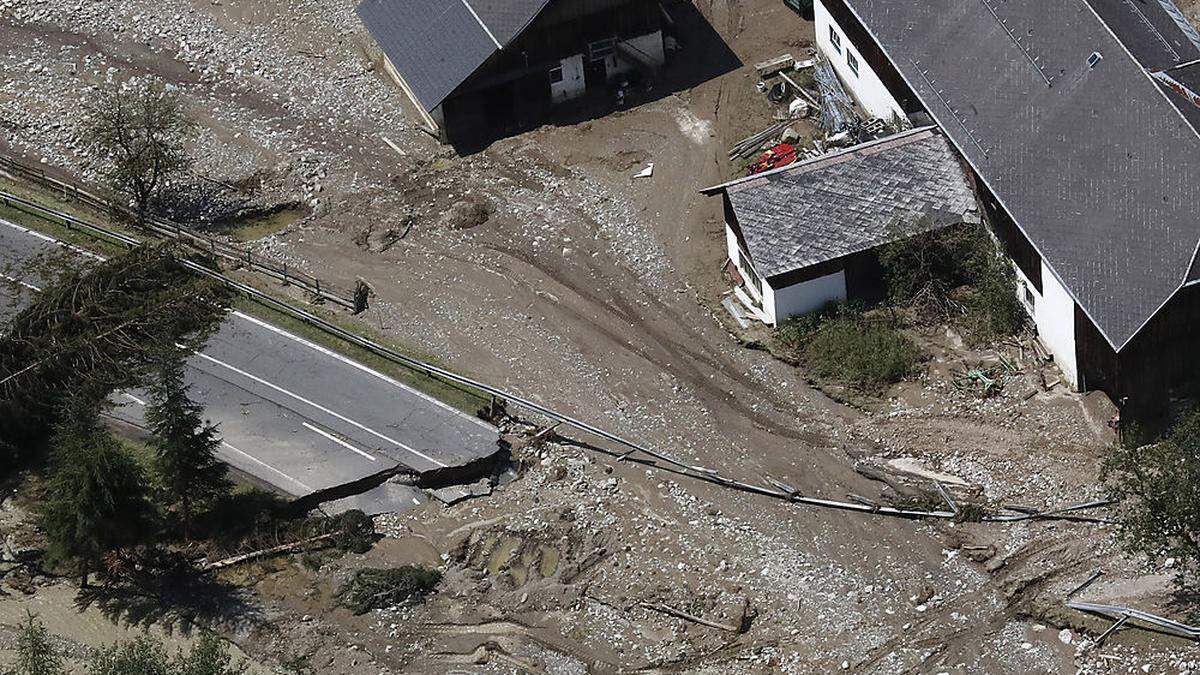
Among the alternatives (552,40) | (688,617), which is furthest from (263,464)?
(552,40)

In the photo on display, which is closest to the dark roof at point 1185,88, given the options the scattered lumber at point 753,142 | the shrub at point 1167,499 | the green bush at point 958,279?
the green bush at point 958,279

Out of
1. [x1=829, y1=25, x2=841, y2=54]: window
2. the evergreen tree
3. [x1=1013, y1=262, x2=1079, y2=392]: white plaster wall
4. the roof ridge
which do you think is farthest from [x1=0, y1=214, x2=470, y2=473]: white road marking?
[x1=829, y1=25, x2=841, y2=54]: window

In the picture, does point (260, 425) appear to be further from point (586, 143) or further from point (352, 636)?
point (586, 143)

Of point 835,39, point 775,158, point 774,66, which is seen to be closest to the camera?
point 775,158

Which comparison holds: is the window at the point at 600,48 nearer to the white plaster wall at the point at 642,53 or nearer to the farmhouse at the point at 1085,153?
the white plaster wall at the point at 642,53

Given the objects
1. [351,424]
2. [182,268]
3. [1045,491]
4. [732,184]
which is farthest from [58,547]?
[1045,491]

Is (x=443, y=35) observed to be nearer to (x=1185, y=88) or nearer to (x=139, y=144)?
(x=139, y=144)
